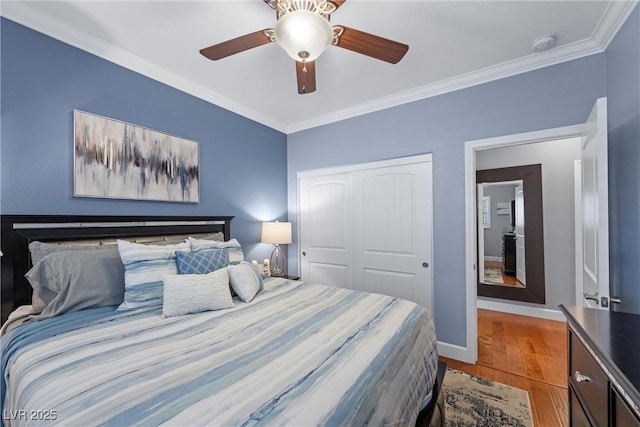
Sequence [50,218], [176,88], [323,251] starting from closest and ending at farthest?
[50,218]
[176,88]
[323,251]

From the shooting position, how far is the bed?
32.6 inches

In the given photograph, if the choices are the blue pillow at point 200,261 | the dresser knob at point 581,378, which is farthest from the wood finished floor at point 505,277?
the blue pillow at point 200,261

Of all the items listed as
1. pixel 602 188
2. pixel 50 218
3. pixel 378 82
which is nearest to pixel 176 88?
pixel 50 218

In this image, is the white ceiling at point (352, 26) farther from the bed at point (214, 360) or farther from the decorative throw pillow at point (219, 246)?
the decorative throw pillow at point (219, 246)

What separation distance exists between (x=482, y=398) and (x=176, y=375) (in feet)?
7.18

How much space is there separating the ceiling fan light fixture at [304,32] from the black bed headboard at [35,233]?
179 cm

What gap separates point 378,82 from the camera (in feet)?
8.77

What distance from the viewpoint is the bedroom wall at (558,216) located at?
342 cm

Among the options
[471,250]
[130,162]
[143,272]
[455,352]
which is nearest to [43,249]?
[143,272]

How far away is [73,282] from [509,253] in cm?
489

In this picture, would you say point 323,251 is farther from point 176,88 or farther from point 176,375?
point 176,375

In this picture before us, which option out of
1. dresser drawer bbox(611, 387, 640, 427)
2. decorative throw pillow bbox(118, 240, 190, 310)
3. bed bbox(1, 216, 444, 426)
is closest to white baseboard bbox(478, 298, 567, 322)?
bed bbox(1, 216, 444, 426)

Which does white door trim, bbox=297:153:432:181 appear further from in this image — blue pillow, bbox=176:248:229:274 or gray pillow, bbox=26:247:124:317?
gray pillow, bbox=26:247:124:317

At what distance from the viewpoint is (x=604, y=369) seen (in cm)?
82
